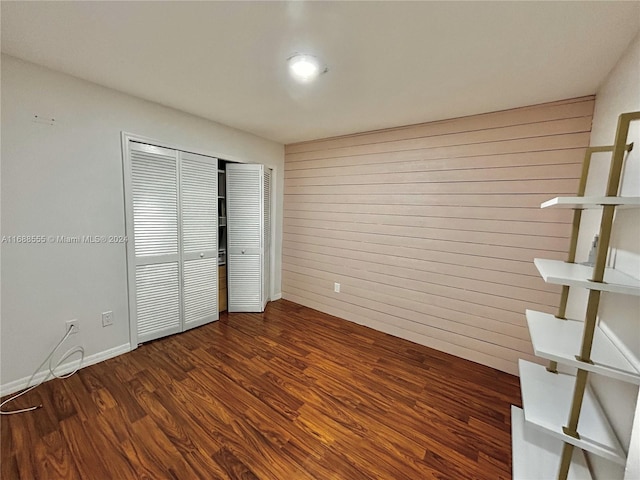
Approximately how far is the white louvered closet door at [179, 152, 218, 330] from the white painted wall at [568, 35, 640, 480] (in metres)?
3.25

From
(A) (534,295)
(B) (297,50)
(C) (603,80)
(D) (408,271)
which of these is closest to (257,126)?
(B) (297,50)

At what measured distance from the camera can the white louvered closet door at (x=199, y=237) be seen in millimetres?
2818

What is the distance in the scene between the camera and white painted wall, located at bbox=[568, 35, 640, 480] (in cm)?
103

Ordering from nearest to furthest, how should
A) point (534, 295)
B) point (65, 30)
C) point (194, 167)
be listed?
point (65, 30) → point (534, 295) → point (194, 167)

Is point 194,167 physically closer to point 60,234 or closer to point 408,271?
point 60,234

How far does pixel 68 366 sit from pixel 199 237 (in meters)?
1.54

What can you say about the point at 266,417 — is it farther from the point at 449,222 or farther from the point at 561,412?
the point at 449,222

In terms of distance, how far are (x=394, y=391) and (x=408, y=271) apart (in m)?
1.24

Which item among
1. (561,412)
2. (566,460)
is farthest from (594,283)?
(566,460)

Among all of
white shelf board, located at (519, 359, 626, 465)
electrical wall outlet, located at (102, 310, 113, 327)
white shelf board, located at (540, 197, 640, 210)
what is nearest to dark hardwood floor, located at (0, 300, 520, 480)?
electrical wall outlet, located at (102, 310, 113, 327)

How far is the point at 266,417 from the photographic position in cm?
175

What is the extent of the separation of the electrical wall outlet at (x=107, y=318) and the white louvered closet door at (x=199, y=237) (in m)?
0.67

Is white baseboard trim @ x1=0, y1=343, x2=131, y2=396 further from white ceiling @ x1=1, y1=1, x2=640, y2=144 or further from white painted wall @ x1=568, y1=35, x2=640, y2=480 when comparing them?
white painted wall @ x1=568, y1=35, x2=640, y2=480

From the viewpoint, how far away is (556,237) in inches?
82.8
